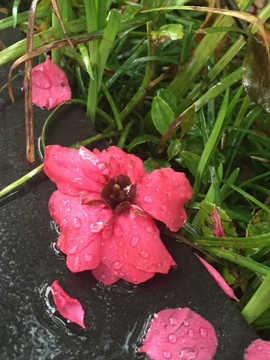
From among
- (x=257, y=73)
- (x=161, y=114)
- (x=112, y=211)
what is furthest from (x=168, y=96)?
(x=112, y=211)

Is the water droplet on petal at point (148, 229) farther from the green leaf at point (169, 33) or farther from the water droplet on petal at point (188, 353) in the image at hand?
the green leaf at point (169, 33)

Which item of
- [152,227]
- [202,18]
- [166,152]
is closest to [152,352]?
[152,227]

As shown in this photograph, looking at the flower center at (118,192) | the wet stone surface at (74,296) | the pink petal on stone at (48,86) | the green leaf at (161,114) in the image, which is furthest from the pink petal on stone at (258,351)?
the pink petal on stone at (48,86)

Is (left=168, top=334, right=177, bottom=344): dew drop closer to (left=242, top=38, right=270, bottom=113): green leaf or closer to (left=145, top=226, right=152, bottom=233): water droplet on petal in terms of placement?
(left=145, top=226, right=152, bottom=233): water droplet on petal

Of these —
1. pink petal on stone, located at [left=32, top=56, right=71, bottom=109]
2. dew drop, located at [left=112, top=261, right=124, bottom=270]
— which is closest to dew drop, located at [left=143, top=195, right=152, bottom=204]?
dew drop, located at [left=112, top=261, right=124, bottom=270]

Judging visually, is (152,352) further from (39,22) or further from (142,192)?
(39,22)

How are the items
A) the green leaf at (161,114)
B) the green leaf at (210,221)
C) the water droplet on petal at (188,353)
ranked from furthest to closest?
the green leaf at (161,114)
the green leaf at (210,221)
the water droplet on petal at (188,353)
